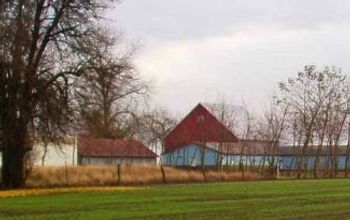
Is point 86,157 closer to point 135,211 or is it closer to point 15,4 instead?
point 15,4

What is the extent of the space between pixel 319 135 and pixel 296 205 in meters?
67.8

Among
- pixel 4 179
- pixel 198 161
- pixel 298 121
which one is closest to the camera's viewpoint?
pixel 4 179

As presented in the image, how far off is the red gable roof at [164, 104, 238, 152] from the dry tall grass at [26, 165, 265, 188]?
122ft

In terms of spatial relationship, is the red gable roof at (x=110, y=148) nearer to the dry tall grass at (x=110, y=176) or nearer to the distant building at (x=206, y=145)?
the distant building at (x=206, y=145)

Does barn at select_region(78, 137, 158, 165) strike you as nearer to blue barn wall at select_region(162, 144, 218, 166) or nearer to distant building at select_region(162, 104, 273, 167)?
distant building at select_region(162, 104, 273, 167)

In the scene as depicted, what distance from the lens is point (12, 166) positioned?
47.6m

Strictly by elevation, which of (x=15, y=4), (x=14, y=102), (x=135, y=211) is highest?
(x=15, y=4)

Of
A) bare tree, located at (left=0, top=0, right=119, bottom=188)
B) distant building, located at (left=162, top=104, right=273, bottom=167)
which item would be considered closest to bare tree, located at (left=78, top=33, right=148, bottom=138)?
bare tree, located at (left=0, top=0, right=119, bottom=188)

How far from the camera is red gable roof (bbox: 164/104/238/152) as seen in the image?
4491 inches

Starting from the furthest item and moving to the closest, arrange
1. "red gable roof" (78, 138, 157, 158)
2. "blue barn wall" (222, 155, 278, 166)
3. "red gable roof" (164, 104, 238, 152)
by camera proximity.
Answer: "red gable roof" (164, 104, 238, 152), "red gable roof" (78, 138, 157, 158), "blue barn wall" (222, 155, 278, 166)

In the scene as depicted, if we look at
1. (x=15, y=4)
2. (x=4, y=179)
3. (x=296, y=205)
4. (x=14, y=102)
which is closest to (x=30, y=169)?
(x=4, y=179)

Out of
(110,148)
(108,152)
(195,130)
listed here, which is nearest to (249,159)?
(110,148)

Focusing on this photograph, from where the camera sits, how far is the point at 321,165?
10300cm

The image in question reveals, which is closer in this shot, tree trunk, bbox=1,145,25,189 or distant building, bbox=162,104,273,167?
tree trunk, bbox=1,145,25,189
